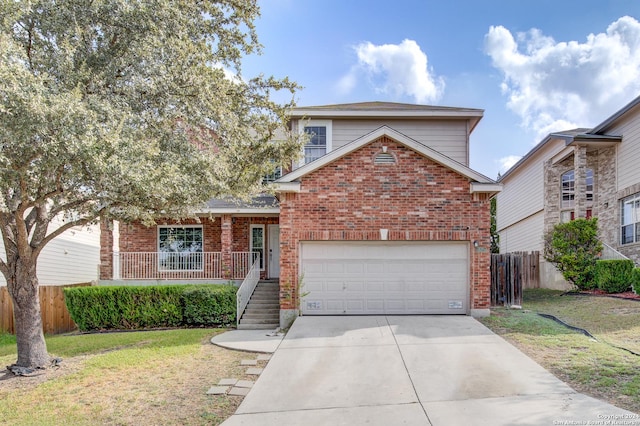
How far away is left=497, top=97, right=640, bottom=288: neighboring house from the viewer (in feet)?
48.9

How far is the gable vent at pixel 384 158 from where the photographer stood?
38.1ft

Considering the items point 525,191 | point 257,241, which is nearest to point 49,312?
point 257,241

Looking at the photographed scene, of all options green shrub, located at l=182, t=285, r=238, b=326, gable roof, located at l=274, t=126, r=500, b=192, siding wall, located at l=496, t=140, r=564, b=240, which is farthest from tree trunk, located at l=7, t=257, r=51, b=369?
siding wall, located at l=496, t=140, r=564, b=240

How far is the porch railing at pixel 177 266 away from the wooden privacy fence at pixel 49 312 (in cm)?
180

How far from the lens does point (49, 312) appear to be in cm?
1340

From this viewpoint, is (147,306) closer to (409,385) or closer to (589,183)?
(409,385)

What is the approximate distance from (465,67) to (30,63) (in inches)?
526

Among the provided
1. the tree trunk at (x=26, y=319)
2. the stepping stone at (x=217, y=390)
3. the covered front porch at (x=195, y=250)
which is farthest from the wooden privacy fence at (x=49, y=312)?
the stepping stone at (x=217, y=390)

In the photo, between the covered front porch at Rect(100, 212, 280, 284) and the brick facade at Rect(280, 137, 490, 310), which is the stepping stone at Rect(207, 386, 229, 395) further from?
the covered front porch at Rect(100, 212, 280, 284)

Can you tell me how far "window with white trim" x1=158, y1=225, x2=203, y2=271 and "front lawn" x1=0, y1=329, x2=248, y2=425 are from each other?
5247 mm

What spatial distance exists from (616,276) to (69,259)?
2085 cm

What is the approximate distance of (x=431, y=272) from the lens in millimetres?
11734

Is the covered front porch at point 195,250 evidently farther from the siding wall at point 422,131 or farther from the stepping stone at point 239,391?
the stepping stone at point 239,391

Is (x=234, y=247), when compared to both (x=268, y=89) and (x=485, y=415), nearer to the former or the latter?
(x=268, y=89)
